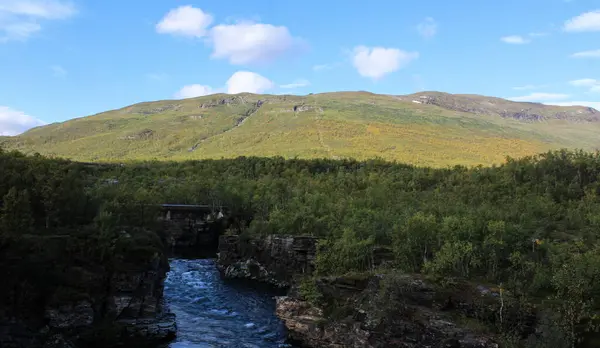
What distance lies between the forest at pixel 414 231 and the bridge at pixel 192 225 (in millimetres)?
17925

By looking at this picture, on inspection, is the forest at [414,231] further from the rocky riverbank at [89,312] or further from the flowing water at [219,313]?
the flowing water at [219,313]

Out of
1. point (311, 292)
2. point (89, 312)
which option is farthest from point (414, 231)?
point (89, 312)

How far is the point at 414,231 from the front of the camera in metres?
44.6

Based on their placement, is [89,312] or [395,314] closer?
[395,314]

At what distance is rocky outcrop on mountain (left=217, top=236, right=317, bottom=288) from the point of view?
6153 cm

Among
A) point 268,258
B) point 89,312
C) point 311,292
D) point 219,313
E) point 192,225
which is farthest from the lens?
point 192,225

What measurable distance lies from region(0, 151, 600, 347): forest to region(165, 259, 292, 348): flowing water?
684cm

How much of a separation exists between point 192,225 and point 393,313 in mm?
66727

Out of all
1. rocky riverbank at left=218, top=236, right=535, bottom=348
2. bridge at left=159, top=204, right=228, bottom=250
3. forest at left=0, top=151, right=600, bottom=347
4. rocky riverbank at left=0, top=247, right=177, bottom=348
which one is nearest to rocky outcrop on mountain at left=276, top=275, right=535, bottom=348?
rocky riverbank at left=218, top=236, right=535, bottom=348

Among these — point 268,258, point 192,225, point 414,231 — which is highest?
point 414,231

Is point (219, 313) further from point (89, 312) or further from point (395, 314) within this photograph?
point (395, 314)

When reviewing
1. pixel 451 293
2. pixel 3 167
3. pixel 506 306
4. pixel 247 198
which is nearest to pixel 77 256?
pixel 3 167

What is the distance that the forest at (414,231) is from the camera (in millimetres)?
34625

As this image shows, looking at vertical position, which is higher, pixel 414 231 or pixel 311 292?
pixel 414 231
